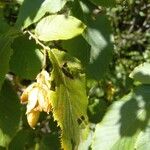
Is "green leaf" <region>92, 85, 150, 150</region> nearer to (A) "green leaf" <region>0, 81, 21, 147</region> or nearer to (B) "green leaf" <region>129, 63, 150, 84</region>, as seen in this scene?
(B) "green leaf" <region>129, 63, 150, 84</region>

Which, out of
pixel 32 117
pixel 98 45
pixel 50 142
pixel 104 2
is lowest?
pixel 50 142

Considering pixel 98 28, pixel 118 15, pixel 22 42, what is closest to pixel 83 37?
pixel 98 28

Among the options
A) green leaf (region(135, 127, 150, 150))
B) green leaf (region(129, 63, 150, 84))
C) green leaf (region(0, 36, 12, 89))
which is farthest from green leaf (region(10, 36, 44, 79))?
green leaf (region(135, 127, 150, 150))

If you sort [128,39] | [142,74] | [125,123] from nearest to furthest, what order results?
1. [125,123]
2. [142,74]
3. [128,39]

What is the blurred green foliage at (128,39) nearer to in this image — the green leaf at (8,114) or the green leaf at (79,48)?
the green leaf at (79,48)

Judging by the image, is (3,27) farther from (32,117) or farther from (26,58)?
(32,117)

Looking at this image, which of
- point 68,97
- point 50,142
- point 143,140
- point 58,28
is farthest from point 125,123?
point 50,142
